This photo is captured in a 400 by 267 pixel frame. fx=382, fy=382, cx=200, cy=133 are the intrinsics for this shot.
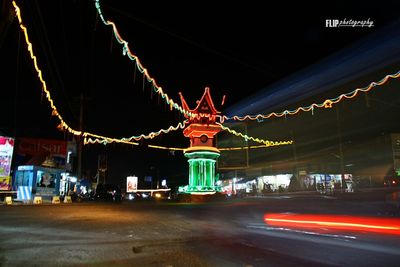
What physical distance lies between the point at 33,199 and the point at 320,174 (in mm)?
36614

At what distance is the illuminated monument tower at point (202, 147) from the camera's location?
3862 centimetres

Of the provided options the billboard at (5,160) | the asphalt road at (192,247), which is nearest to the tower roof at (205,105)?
the billboard at (5,160)

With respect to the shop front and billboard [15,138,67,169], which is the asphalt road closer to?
the shop front

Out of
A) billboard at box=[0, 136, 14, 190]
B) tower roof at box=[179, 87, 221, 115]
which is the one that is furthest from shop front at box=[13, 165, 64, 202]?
tower roof at box=[179, 87, 221, 115]

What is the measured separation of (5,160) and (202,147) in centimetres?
1784

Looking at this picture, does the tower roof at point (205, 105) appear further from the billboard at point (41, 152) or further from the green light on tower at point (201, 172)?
the billboard at point (41, 152)

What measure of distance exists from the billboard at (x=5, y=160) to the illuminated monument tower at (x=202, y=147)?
53.7ft

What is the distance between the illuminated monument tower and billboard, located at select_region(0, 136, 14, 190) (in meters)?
16.4

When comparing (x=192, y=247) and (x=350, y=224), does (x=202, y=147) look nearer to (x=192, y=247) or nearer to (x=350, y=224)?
(x=350, y=224)

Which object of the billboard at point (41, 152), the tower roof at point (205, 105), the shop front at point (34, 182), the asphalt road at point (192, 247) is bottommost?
the asphalt road at point (192, 247)

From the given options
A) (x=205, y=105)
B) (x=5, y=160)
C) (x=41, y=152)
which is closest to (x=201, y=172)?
(x=205, y=105)

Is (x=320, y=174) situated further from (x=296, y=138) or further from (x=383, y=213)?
(x=383, y=213)

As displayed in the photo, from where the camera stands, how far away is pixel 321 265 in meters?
6.78

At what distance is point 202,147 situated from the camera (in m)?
38.5
